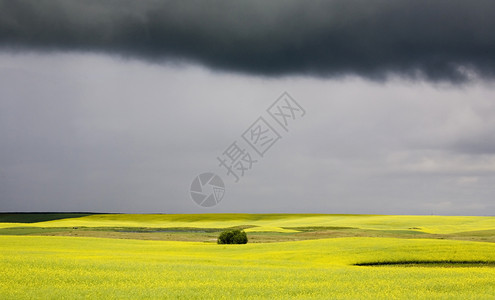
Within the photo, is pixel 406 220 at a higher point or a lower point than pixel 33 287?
higher

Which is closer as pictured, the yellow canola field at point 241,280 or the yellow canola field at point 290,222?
the yellow canola field at point 241,280

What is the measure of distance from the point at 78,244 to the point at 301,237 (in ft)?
86.1

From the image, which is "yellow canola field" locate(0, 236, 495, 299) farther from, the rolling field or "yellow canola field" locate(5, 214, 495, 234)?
"yellow canola field" locate(5, 214, 495, 234)

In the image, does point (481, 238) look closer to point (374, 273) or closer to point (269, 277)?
point (374, 273)

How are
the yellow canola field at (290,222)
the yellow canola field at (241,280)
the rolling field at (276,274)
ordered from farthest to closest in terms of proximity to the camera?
the yellow canola field at (290,222) < the rolling field at (276,274) < the yellow canola field at (241,280)

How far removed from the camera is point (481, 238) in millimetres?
56750

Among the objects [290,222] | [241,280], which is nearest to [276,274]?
[241,280]

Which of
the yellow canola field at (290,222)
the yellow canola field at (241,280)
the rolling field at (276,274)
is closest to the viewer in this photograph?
the yellow canola field at (241,280)

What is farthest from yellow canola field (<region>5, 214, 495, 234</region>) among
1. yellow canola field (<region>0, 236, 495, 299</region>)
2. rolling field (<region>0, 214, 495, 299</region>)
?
yellow canola field (<region>0, 236, 495, 299</region>)

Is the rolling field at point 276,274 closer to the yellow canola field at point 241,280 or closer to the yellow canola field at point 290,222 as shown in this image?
the yellow canola field at point 241,280

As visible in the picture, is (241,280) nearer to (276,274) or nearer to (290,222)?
(276,274)

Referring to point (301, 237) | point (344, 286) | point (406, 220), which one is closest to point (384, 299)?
point (344, 286)

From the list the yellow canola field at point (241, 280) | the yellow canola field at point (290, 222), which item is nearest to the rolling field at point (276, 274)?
the yellow canola field at point (241, 280)

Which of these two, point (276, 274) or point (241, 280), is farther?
point (276, 274)
